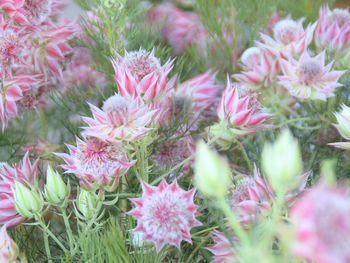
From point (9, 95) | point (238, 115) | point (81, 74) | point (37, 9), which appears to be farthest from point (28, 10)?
point (238, 115)

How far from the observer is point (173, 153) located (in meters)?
0.57

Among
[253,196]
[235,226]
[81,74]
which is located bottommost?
[81,74]

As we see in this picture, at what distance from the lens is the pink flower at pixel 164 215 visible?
368 mm

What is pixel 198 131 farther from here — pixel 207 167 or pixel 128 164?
pixel 207 167

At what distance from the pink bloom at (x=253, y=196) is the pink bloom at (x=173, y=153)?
107 millimetres

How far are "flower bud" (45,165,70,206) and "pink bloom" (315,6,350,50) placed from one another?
455 millimetres

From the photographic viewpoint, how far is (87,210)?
434 millimetres

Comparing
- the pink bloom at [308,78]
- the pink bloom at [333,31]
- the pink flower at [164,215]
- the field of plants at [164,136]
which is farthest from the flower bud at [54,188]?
the pink bloom at [333,31]

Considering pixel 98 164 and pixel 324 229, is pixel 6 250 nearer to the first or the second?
pixel 98 164

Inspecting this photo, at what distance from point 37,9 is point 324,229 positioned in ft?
1.84

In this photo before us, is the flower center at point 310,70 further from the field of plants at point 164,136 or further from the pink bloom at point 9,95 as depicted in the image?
the pink bloom at point 9,95

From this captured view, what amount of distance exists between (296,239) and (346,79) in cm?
52

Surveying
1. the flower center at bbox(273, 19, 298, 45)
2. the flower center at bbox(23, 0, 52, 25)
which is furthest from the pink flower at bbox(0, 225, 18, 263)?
the flower center at bbox(273, 19, 298, 45)

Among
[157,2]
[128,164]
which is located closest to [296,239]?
[128,164]
